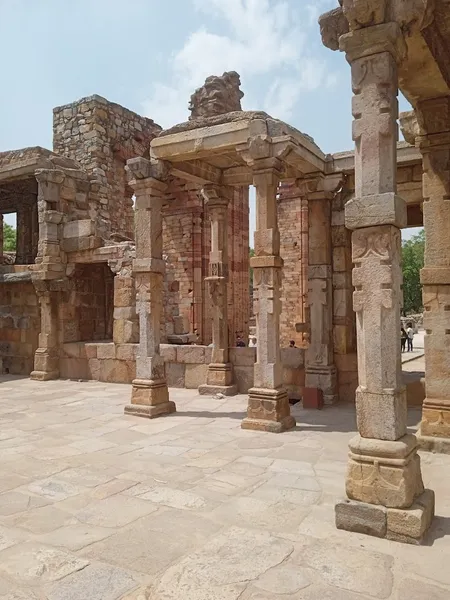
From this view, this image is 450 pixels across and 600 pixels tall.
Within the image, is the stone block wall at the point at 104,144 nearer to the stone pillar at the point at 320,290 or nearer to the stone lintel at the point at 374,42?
the stone pillar at the point at 320,290

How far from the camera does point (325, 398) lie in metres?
8.71

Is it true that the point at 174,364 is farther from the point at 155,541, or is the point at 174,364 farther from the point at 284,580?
the point at 284,580

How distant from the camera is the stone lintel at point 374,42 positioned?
3703mm

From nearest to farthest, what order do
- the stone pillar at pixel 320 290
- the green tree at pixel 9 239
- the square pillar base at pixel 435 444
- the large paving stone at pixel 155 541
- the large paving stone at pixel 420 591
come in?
1. the large paving stone at pixel 420 591
2. the large paving stone at pixel 155 541
3. the square pillar base at pixel 435 444
4. the stone pillar at pixel 320 290
5. the green tree at pixel 9 239

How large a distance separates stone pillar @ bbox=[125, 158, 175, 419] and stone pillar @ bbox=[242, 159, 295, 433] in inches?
67.7

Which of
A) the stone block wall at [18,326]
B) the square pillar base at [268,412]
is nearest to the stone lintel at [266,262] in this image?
the square pillar base at [268,412]

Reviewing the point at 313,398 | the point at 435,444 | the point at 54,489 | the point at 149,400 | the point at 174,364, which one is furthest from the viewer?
the point at 174,364

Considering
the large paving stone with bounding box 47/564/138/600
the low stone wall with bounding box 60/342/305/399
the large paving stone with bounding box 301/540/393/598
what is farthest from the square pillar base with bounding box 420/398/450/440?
the large paving stone with bounding box 47/564/138/600

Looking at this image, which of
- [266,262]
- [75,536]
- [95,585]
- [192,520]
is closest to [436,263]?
[266,262]

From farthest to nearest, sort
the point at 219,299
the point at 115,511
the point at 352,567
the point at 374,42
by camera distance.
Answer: the point at 219,299
the point at 115,511
the point at 374,42
the point at 352,567

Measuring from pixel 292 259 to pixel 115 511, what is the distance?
51.7 ft

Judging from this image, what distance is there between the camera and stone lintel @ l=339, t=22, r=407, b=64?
146 inches

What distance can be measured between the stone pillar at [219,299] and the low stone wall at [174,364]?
0.27 metres

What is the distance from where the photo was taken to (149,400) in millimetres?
7832
